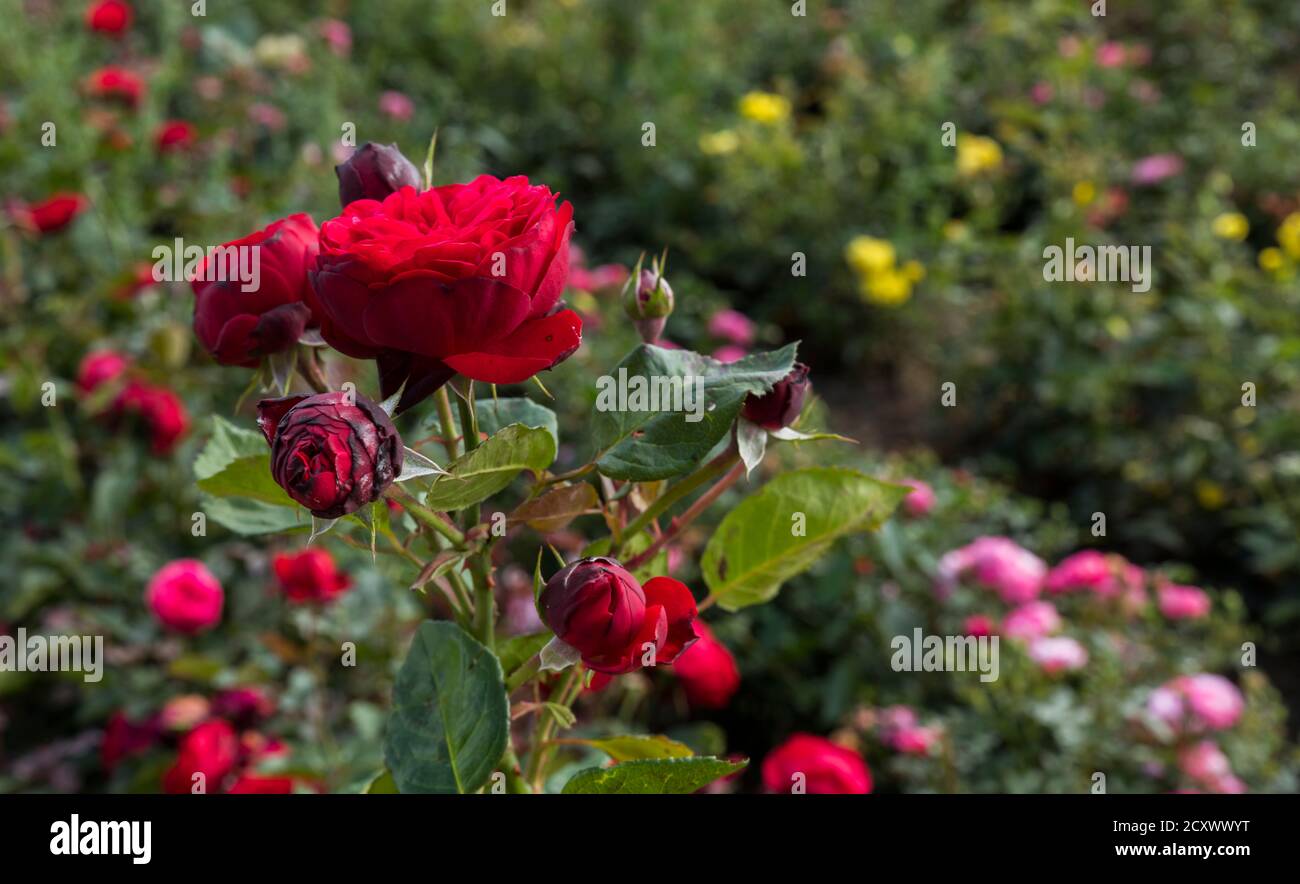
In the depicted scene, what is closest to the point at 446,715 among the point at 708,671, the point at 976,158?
the point at 708,671

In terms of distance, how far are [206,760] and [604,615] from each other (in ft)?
3.18

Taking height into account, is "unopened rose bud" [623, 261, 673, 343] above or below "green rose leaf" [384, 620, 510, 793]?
above

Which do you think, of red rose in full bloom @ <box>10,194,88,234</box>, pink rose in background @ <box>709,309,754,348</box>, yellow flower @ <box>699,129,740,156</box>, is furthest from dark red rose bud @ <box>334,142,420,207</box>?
yellow flower @ <box>699,129,740,156</box>

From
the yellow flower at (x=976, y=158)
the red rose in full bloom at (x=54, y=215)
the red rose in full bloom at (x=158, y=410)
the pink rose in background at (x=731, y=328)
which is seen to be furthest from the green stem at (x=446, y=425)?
the yellow flower at (x=976, y=158)

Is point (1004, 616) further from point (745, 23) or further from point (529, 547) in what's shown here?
point (745, 23)

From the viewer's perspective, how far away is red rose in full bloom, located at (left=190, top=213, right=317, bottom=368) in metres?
0.55

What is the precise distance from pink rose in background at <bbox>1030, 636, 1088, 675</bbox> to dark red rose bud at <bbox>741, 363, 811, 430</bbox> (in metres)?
1.21

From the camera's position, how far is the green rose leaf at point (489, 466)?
49 centimetres

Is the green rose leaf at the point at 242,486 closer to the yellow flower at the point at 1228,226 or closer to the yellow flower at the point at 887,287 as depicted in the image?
the yellow flower at the point at 887,287

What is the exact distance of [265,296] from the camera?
55cm

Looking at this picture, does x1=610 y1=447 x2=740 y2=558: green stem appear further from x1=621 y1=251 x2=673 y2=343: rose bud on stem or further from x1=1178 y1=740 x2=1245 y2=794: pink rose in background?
x1=1178 y1=740 x2=1245 y2=794: pink rose in background

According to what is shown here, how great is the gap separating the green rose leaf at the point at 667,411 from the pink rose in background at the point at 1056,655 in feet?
4.06
